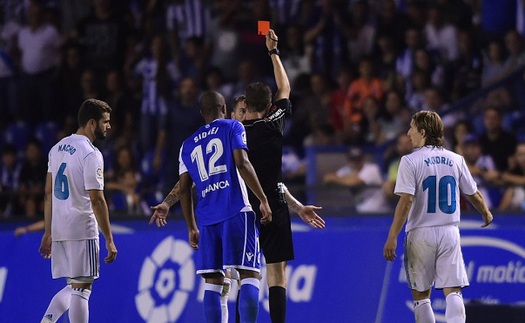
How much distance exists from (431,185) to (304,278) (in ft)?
8.14

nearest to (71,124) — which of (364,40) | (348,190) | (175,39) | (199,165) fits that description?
(175,39)

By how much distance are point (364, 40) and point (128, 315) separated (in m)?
6.83

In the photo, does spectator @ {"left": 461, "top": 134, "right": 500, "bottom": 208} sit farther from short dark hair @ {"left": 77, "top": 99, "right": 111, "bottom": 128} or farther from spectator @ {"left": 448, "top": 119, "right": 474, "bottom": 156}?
short dark hair @ {"left": 77, "top": 99, "right": 111, "bottom": 128}

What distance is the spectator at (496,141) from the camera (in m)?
14.2

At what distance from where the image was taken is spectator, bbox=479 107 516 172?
14203mm

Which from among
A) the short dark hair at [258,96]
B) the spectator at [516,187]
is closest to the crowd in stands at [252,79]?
the spectator at [516,187]

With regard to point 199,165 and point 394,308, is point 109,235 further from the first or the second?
point 394,308

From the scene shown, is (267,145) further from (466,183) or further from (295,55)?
(295,55)

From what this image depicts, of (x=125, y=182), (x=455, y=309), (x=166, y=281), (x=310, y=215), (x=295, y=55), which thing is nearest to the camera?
(x=455, y=309)

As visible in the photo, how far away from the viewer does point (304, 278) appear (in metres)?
11.7

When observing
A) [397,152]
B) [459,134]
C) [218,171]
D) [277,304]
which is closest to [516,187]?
[459,134]

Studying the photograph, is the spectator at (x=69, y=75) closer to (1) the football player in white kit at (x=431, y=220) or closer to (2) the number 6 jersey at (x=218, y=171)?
(2) the number 6 jersey at (x=218, y=171)

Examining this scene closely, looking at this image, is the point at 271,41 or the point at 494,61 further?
the point at 494,61

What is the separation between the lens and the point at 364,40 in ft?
56.5
